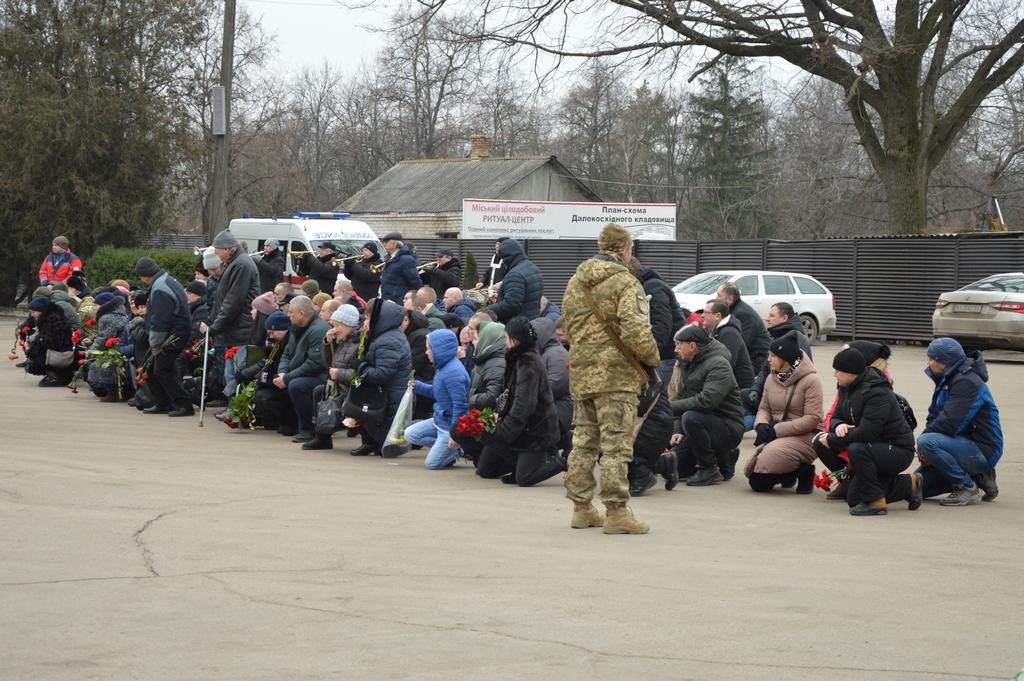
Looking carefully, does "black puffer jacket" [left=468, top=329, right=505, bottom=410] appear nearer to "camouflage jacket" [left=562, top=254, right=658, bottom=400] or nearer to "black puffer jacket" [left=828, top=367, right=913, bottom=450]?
"camouflage jacket" [left=562, top=254, right=658, bottom=400]

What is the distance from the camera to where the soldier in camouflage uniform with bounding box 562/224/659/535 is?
25.8 feet

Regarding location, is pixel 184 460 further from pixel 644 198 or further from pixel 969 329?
pixel 644 198

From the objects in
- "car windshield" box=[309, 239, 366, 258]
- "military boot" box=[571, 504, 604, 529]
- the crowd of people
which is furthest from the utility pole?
"military boot" box=[571, 504, 604, 529]

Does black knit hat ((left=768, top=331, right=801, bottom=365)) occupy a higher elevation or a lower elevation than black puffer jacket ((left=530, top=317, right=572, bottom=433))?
higher

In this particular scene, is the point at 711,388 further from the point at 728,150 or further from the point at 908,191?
the point at 728,150

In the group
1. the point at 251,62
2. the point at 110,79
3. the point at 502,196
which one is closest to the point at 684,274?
the point at 110,79

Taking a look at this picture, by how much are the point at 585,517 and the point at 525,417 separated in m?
2.04

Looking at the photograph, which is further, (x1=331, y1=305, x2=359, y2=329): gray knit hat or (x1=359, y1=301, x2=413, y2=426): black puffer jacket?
(x1=331, y1=305, x2=359, y2=329): gray knit hat

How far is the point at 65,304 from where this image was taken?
57.6 feet

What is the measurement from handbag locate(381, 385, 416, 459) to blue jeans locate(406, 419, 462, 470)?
134 mm

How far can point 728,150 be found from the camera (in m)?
65.6

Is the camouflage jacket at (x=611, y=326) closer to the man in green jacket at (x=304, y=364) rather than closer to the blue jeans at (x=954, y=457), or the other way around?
the blue jeans at (x=954, y=457)

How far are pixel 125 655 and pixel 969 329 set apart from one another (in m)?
21.0

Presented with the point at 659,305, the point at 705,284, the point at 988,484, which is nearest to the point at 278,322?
the point at 659,305
